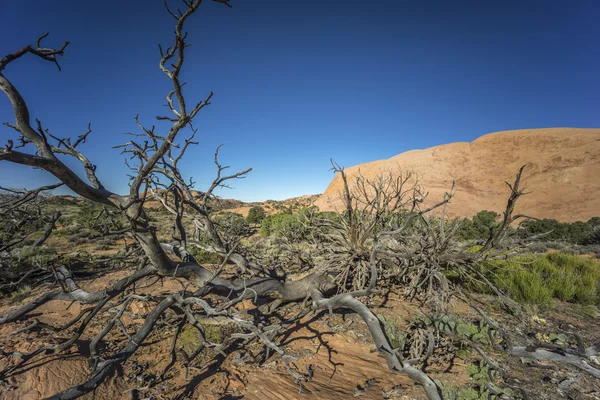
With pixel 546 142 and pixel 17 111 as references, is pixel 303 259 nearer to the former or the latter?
pixel 17 111

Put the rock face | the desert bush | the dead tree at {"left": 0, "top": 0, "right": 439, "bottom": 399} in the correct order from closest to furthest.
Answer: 1. the dead tree at {"left": 0, "top": 0, "right": 439, "bottom": 399}
2. the desert bush
3. the rock face

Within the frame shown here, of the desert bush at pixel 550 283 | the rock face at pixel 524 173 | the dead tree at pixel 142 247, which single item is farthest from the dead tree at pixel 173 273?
the rock face at pixel 524 173

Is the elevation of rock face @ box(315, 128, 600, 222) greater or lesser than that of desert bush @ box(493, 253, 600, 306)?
greater

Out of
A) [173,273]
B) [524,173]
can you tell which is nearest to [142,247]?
[173,273]

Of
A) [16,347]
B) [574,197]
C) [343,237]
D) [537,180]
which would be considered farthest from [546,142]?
[16,347]

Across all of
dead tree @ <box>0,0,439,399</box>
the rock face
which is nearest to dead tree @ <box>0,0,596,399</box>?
dead tree @ <box>0,0,439,399</box>

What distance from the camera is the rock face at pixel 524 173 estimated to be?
26047 millimetres

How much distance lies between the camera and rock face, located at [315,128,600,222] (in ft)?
85.5

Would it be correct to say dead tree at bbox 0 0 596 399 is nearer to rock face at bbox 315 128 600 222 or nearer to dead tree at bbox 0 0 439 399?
dead tree at bbox 0 0 439 399

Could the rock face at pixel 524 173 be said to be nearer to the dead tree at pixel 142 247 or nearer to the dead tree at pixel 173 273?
the dead tree at pixel 173 273

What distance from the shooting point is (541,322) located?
3881mm

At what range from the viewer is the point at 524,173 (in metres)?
33.8

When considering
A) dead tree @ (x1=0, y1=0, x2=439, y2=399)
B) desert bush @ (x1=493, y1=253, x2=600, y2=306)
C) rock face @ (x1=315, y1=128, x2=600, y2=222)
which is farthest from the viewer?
rock face @ (x1=315, y1=128, x2=600, y2=222)

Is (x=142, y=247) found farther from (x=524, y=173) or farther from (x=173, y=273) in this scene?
(x=524, y=173)
